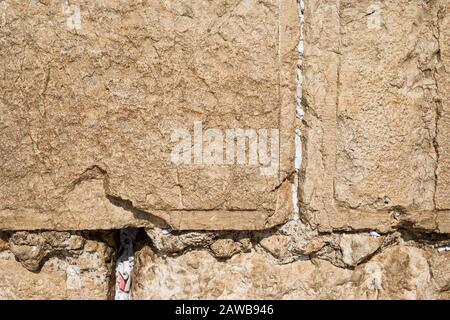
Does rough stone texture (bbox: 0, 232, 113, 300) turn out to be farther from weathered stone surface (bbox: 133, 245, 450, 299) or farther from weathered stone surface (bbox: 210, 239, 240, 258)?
weathered stone surface (bbox: 210, 239, 240, 258)

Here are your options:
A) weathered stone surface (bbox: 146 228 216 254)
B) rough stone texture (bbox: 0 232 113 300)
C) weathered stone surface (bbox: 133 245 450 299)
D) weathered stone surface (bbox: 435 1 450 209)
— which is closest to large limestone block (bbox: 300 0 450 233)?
weathered stone surface (bbox: 435 1 450 209)

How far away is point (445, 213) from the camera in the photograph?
1.32 meters

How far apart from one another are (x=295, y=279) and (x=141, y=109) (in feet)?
2.09

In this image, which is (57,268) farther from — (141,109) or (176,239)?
(141,109)

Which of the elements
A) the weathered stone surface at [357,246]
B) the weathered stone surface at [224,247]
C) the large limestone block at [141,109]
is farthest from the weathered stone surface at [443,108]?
the weathered stone surface at [224,247]

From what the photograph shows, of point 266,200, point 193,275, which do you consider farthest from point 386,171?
point 193,275

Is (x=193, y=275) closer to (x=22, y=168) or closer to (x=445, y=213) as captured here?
(x=22, y=168)

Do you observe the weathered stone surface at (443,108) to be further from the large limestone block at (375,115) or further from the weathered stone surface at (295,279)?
the weathered stone surface at (295,279)

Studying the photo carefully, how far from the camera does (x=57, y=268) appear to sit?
1.40m

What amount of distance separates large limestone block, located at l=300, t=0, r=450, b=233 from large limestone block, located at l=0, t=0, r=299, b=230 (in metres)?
0.07

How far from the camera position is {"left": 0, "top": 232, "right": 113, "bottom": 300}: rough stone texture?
1345mm

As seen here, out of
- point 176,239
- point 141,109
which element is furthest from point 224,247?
point 141,109

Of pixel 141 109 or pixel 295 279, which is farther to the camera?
pixel 295 279

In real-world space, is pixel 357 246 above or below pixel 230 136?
below
